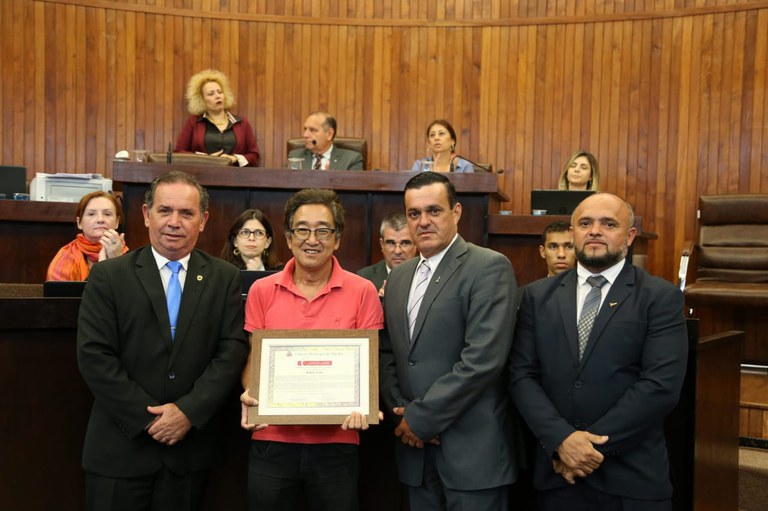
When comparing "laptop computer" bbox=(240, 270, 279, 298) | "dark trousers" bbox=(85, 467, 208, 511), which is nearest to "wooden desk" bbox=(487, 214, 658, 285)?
"laptop computer" bbox=(240, 270, 279, 298)

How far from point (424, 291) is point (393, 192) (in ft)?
7.93

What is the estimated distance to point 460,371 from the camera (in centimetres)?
214

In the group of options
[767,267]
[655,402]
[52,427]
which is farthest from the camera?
[767,267]

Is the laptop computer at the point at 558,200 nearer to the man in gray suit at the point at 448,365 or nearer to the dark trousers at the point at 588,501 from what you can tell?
the man in gray suit at the point at 448,365

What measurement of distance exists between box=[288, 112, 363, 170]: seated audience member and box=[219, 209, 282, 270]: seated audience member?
158 centimetres

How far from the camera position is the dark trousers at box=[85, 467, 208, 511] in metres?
2.18

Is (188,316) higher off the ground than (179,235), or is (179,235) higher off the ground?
(179,235)

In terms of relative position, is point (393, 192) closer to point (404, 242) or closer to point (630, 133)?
point (404, 242)

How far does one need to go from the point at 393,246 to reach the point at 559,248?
87cm

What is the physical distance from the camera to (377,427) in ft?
8.62

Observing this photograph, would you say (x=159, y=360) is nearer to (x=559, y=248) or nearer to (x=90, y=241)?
(x=90, y=241)

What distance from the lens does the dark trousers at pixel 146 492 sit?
85.7 inches

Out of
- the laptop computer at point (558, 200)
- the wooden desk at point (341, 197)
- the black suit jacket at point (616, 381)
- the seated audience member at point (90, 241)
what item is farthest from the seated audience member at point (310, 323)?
the laptop computer at point (558, 200)

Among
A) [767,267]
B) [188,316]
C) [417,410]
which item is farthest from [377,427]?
[767,267]
